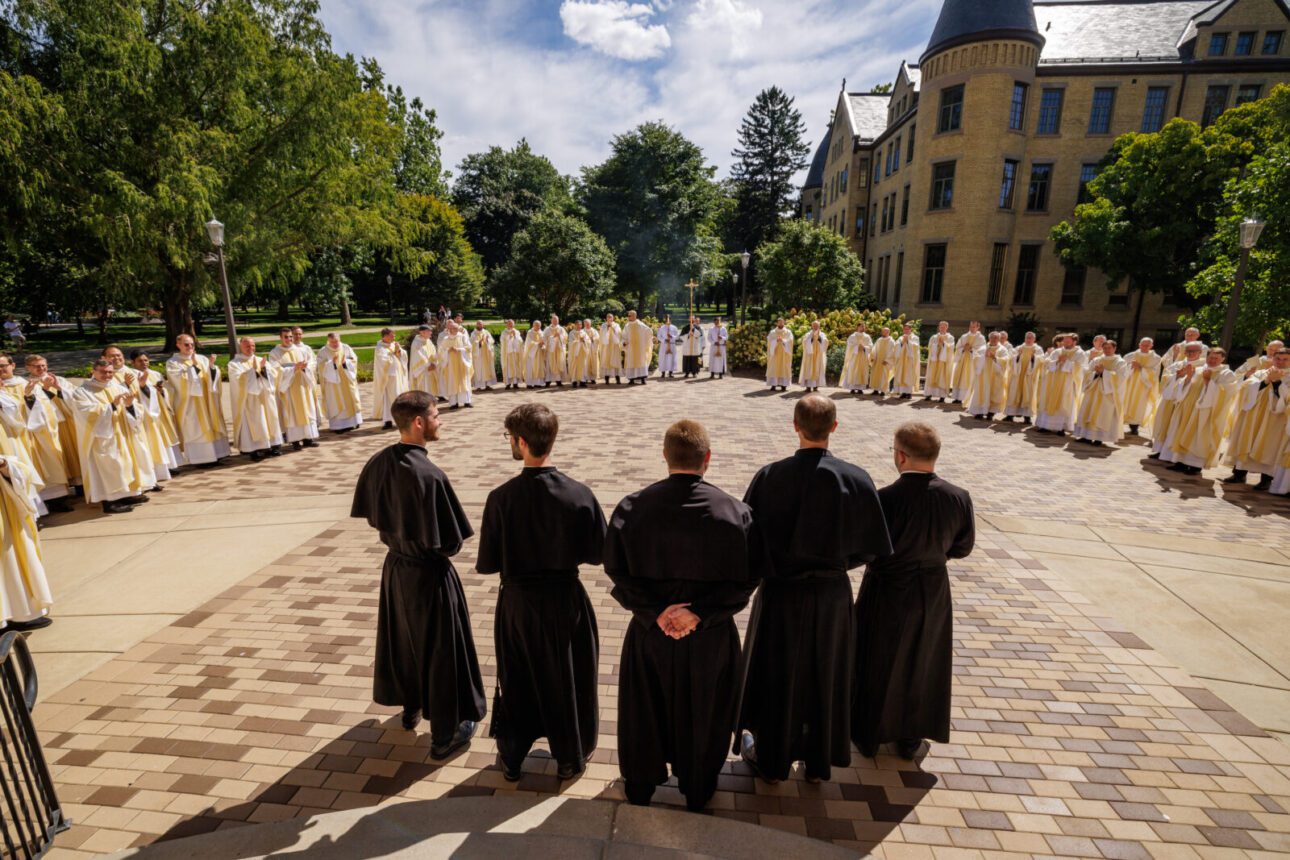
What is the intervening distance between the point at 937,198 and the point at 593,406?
24.5 m

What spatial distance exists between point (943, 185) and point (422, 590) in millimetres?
33549

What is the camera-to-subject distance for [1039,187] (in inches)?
1175

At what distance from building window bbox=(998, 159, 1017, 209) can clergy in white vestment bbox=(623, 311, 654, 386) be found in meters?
21.6

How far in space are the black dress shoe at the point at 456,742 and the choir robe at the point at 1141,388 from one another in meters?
13.8

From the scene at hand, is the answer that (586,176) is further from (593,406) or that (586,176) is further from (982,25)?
(593,406)

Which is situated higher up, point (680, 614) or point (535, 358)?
point (680, 614)

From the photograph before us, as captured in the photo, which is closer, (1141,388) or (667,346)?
(1141,388)

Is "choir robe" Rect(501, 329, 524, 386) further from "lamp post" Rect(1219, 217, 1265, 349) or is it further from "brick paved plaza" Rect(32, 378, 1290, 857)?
"lamp post" Rect(1219, 217, 1265, 349)

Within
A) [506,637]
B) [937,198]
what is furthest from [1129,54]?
[506,637]

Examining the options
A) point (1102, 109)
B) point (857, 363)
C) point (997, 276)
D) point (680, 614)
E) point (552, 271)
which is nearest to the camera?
point (680, 614)

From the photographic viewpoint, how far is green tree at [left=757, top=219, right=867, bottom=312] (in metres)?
27.1

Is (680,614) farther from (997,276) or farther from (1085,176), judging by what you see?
(1085,176)

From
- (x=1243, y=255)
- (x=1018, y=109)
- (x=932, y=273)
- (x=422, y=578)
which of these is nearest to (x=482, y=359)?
(x=422, y=578)

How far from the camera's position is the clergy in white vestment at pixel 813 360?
57.6ft
